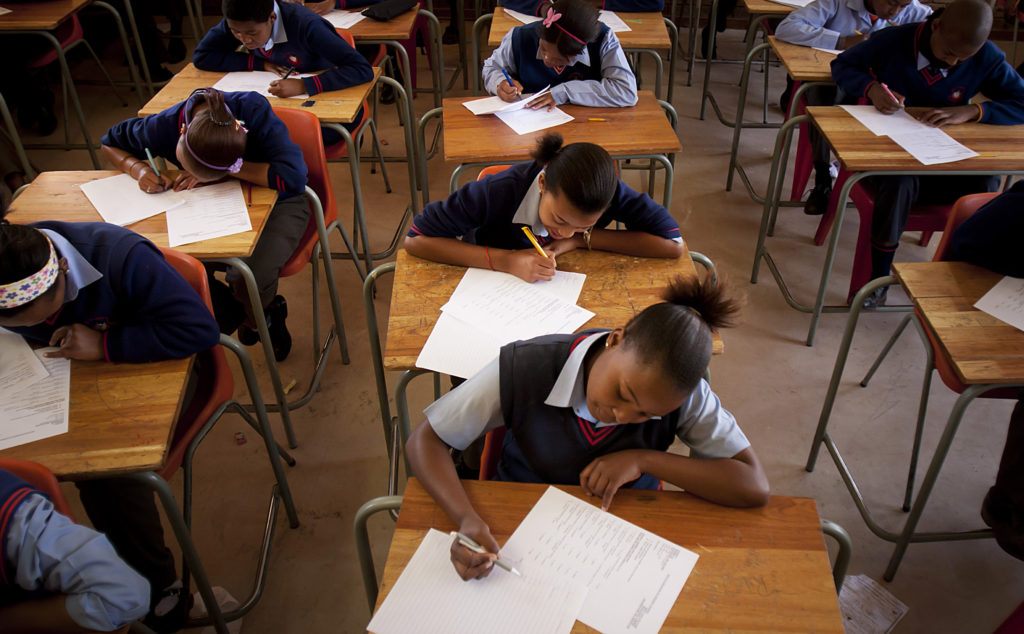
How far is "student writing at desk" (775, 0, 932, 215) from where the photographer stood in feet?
9.47

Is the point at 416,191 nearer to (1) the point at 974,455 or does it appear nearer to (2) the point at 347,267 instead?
(2) the point at 347,267

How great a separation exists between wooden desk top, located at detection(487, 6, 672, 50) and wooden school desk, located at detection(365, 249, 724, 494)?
1.56 m

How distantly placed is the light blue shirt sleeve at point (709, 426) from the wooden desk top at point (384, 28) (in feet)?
7.70

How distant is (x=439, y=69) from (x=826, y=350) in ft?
7.73

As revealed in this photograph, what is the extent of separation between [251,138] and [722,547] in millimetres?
1671

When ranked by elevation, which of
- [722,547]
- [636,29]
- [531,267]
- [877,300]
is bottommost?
[877,300]

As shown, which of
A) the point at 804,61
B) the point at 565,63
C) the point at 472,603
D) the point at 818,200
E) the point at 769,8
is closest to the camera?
the point at 472,603

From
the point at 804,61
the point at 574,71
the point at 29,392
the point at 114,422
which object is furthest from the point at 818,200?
the point at 29,392

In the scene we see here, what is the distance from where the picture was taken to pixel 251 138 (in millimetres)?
2021

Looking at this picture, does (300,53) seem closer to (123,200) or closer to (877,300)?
(123,200)

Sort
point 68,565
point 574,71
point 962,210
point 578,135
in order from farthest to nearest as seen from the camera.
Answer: point 574,71, point 578,135, point 962,210, point 68,565

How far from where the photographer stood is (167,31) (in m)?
5.00

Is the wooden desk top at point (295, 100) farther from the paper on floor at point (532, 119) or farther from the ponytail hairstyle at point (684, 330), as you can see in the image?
the ponytail hairstyle at point (684, 330)

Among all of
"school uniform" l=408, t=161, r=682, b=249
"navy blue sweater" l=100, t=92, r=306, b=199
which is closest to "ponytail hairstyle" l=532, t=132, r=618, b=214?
"school uniform" l=408, t=161, r=682, b=249
